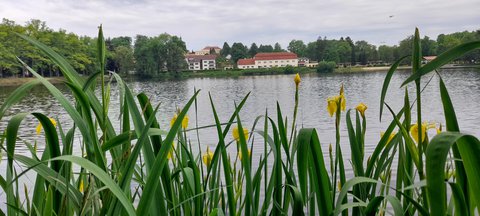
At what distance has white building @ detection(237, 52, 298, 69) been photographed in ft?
298

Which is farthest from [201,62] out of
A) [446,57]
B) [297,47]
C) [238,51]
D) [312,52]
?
[446,57]

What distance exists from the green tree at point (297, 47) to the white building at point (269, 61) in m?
12.8

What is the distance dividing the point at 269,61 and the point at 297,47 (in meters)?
20.1

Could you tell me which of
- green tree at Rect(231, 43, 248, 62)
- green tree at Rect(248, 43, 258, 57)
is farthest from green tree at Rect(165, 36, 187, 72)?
green tree at Rect(248, 43, 258, 57)

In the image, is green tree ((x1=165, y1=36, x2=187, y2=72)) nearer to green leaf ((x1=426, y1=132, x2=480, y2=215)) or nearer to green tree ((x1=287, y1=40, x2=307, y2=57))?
green tree ((x1=287, y1=40, x2=307, y2=57))

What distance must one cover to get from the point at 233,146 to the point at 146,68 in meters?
55.7

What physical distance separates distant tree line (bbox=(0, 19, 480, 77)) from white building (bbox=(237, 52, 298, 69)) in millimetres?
5214

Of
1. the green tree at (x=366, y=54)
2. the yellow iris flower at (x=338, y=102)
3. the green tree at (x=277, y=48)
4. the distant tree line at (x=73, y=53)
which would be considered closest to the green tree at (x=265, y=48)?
the green tree at (x=277, y=48)

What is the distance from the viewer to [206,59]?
97.1 metres

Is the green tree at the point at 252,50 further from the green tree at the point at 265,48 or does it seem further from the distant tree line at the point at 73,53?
the distant tree line at the point at 73,53

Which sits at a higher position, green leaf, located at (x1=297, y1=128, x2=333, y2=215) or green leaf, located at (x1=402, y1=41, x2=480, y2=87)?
green leaf, located at (x1=402, y1=41, x2=480, y2=87)

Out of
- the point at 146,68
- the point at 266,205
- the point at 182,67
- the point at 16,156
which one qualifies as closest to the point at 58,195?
the point at 16,156

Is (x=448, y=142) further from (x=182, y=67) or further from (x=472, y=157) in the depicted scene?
(x=182, y=67)

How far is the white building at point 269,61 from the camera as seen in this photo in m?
90.7
